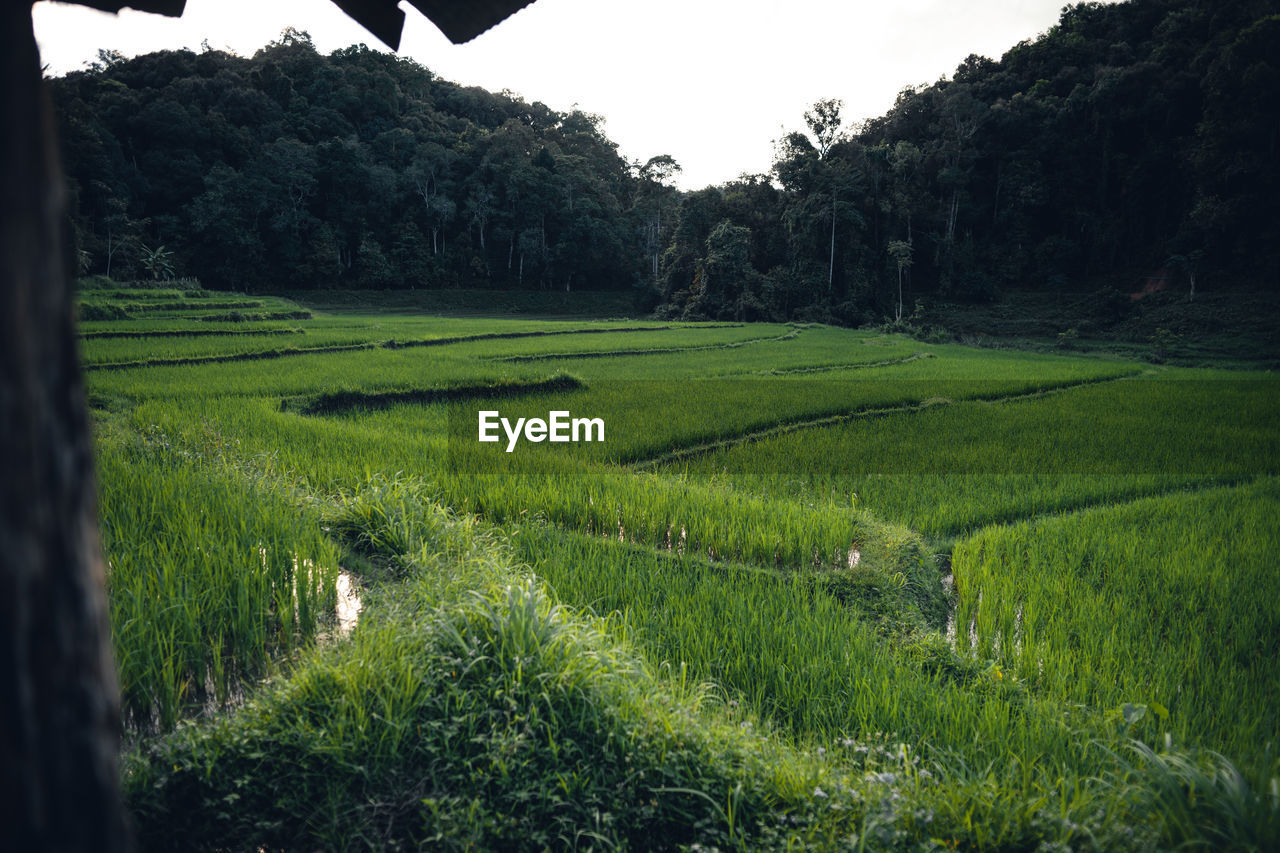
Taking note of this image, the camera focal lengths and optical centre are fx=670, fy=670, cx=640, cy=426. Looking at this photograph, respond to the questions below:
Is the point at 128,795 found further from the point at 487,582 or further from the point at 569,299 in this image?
the point at 569,299

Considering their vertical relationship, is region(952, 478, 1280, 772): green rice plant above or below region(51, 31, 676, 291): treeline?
below

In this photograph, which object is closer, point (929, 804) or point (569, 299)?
point (929, 804)

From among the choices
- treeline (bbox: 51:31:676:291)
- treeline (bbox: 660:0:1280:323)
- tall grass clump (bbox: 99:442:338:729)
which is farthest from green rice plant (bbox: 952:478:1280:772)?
treeline (bbox: 51:31:676:291)

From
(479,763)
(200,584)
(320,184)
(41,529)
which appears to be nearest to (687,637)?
(479,763)

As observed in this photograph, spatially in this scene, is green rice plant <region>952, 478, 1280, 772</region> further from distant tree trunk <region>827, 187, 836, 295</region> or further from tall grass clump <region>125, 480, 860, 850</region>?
distant tree trunk <region>827, 187, 836, 295</region>

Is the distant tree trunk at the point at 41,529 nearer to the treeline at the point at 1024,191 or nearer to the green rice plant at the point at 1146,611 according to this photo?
the green rice plant at the point at 1146,611

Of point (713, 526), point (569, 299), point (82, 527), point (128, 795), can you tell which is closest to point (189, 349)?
point (713, 526)
